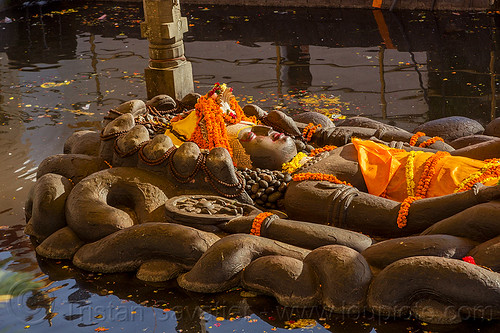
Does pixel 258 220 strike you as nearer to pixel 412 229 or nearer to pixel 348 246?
pixel 348 246

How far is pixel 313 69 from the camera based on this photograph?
33.5 ft

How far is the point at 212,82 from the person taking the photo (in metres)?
10.1

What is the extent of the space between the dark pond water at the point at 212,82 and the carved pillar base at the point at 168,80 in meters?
1.11

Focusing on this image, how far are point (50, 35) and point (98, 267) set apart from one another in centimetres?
949

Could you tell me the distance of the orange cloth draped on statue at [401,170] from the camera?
188 inches

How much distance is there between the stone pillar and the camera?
7465 millimetres

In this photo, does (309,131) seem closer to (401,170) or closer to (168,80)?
(401,170)

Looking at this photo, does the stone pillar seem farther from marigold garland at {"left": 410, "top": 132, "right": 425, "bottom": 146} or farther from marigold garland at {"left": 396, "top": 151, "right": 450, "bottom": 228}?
marigold garland at {"left": 396, "top": 151, "right": 450, "bottom": 228}

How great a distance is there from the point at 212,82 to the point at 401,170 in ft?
17.9

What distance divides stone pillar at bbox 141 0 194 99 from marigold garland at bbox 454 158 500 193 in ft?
12.6

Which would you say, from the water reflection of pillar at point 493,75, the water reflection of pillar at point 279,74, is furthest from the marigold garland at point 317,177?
the water reflection of pillar at point 279,74

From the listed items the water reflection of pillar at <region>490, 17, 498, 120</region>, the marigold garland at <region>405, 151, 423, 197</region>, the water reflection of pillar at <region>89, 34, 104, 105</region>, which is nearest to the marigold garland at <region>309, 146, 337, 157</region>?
the marigold garland at <region>405, 151, 423, 197</region>

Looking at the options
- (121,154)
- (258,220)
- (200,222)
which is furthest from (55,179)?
(258,220)

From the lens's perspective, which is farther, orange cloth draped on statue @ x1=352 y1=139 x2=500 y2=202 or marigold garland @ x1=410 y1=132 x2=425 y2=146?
marigold garland @ x1=410 y1=132 x2=425 y2=146
